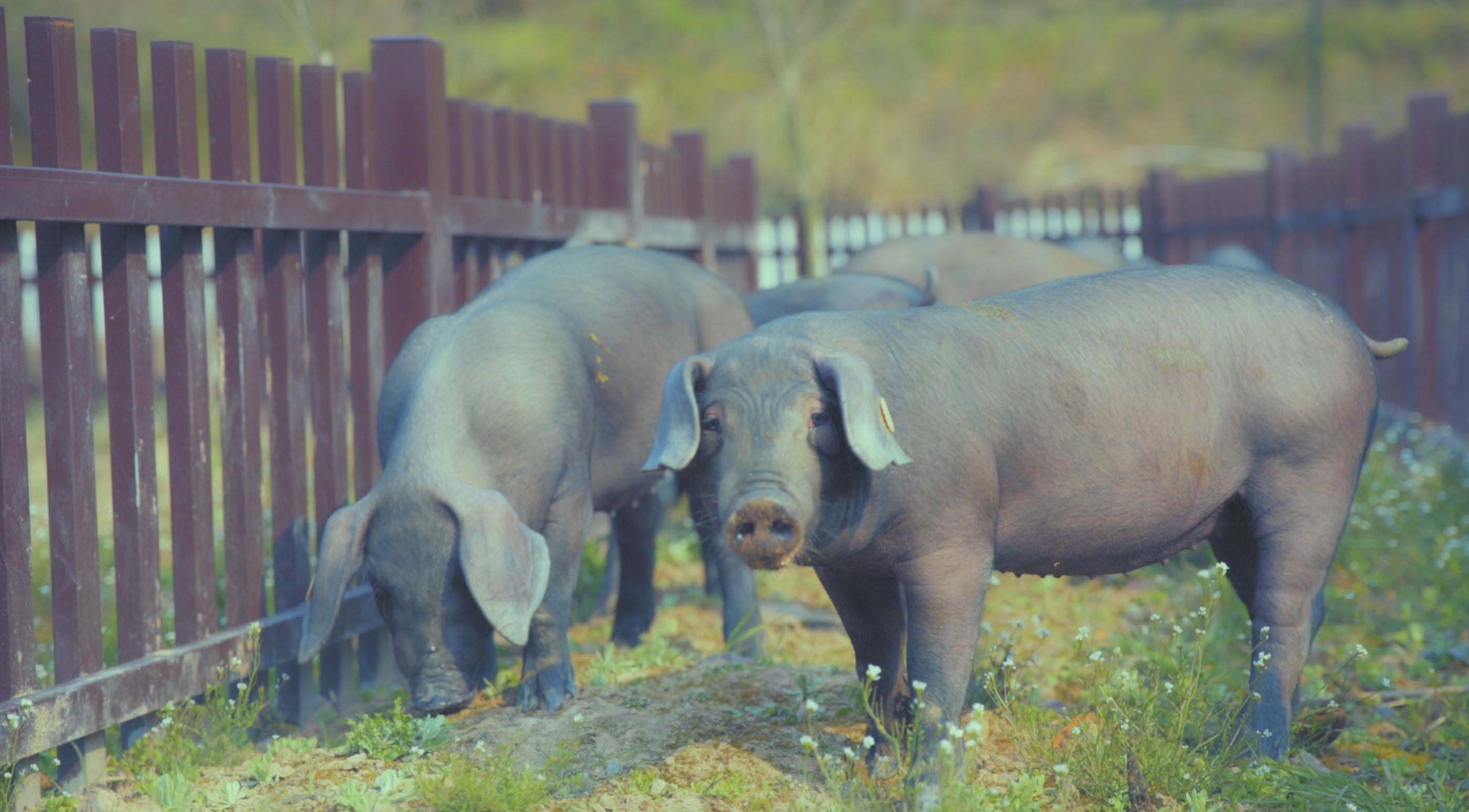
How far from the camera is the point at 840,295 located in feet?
21.8

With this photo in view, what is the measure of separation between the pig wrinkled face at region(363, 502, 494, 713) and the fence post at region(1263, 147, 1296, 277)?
10114 mm

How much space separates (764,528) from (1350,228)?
8.97 metres

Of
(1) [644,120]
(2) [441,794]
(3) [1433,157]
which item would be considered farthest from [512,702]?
(1) [644,120]

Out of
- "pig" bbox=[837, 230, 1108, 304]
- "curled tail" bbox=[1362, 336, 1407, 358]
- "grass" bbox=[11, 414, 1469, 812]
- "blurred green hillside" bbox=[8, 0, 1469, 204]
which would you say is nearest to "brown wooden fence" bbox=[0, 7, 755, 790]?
"grass" bbox=[11, 414, 1469, 812]

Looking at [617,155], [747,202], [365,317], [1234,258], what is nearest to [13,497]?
[365,317]

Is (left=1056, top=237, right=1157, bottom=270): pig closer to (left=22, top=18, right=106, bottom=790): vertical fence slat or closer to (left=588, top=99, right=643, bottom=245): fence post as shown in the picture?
(left=588, top=99, right=643, bottom=245): fence post

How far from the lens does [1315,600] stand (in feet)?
13.0

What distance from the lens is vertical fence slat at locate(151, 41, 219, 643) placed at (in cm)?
438

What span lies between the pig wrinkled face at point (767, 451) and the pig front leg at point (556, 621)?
1.26 metres

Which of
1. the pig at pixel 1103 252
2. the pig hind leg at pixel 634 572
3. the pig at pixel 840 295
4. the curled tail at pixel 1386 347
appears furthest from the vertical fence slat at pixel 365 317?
the pig at pixel 1103 252

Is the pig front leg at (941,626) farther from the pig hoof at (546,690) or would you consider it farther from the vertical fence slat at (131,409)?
the vertical fence slat at (131,409)

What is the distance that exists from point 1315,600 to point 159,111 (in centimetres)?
368

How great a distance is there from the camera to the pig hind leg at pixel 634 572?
575cm

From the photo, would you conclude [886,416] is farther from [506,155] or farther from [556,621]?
[506,155]
